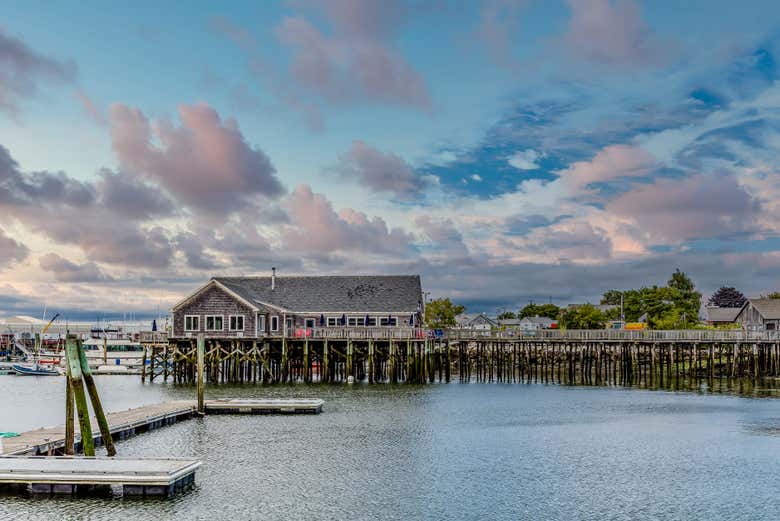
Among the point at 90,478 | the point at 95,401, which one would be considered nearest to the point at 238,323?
the point at 95,401

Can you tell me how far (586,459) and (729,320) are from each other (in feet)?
314

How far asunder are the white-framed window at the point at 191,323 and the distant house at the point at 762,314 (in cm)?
6042

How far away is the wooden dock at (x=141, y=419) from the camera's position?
80.2 feet

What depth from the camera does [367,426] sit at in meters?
35.2

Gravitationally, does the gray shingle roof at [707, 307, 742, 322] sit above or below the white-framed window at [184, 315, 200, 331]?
below

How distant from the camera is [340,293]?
223 ft

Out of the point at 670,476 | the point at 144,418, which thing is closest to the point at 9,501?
the point at 144,418

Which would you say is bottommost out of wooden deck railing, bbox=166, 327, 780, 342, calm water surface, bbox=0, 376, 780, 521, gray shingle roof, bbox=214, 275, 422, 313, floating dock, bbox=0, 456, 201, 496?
calm water surface, bbox=0, 376, 780, 521

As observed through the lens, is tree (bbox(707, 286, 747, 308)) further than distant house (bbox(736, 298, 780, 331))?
Yes

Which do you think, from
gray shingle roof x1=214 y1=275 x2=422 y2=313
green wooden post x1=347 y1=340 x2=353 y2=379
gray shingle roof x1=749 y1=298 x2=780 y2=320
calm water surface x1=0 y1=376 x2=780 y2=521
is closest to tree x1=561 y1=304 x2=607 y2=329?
gray shingle roof x1=749 y1=298 x2=780 y2=320

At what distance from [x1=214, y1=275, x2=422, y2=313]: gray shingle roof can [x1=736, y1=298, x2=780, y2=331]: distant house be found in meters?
42.1

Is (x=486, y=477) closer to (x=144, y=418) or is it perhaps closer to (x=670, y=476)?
(x=670, y=476)

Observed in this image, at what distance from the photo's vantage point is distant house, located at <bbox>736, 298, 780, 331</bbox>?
84.0 m

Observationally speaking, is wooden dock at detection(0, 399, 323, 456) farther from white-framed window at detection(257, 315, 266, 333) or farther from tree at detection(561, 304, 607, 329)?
tree at detection(561, 304, 607, 329)
